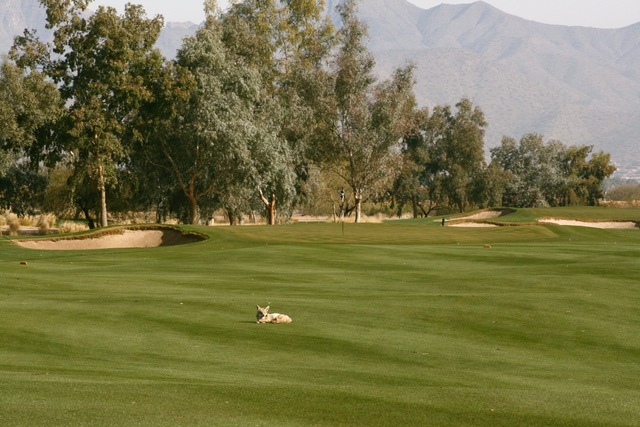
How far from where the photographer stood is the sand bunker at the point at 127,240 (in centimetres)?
5003

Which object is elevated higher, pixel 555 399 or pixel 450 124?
pixel 450 124

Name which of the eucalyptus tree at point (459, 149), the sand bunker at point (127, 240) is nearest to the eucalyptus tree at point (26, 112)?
the sand bunker at point (127, 240)

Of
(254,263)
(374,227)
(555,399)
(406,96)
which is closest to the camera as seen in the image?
(555,399)

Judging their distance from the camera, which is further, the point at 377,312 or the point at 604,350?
the point at 377,312

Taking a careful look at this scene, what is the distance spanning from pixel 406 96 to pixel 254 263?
5183 cm

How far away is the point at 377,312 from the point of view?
23.4 meters

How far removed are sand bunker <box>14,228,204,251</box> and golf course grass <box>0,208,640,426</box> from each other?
994cm

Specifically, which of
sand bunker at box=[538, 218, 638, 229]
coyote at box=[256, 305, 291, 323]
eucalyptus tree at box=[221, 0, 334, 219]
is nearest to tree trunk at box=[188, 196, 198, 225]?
eucalyptus tree at box=[221, 0, 334, 219]

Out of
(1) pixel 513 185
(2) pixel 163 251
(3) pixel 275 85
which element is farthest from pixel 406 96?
(2) pixel 163 251

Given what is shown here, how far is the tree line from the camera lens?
6588 centimetres

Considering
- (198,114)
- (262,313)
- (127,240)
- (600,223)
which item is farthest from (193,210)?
(262,313)

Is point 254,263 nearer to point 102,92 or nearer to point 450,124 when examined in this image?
point 102,92

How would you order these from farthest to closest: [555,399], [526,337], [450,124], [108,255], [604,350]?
1. [450,124]
2. [108,255]
3. [526,337]
4. [604,350]
5. [555,399]

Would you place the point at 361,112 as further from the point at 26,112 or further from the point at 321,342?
the point at 321,342
